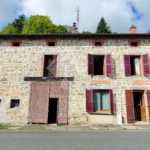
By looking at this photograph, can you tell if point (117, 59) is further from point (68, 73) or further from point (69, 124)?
point (69, 124)

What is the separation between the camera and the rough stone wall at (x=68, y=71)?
8.46 metres

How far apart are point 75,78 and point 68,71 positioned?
701 mm

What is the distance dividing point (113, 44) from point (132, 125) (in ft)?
18.3

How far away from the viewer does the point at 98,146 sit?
14.5 feet

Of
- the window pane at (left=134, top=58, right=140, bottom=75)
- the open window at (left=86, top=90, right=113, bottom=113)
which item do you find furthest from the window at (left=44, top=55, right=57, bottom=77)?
the window pane at (left=134, top=58, right=140, bottom=75)

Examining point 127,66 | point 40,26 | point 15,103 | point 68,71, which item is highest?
point 40,26

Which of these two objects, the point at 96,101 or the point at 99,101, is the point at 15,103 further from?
the point at 99,101

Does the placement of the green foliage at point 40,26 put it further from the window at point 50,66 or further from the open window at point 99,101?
the open window at point 99,101

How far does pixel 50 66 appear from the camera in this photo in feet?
30.1

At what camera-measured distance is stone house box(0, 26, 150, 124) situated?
27.4 feet

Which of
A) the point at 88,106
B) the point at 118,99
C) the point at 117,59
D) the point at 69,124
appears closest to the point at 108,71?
the point at 117,59

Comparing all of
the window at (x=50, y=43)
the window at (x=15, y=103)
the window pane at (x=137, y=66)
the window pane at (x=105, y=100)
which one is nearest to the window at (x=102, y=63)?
the window pane at (x=105, y=100)

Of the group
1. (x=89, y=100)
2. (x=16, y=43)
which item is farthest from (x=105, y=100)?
(x=16, y=43)

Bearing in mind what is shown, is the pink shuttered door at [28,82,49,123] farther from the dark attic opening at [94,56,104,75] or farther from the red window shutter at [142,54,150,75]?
the red window shutter at [142,54,150,75]
